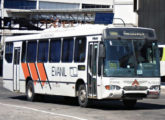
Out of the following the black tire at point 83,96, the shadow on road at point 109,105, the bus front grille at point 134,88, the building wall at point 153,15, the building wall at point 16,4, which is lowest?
the shadow on road at point 109,105

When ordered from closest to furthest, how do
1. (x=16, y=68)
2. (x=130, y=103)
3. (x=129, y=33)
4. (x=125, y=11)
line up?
(x=129, y=33) → (x=130, y=103) → (x=16, y=68) → (x=125, y=11)

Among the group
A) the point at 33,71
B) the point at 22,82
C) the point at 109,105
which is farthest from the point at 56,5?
the point at 109,105

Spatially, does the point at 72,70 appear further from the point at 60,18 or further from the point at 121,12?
the point at 60,18

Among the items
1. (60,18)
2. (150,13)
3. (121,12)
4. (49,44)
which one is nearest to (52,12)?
(60,18)

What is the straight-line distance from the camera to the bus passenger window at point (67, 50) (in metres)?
21.8

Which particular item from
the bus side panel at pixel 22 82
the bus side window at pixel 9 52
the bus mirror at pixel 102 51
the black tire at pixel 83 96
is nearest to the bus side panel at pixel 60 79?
the black tire at pixel 83 96

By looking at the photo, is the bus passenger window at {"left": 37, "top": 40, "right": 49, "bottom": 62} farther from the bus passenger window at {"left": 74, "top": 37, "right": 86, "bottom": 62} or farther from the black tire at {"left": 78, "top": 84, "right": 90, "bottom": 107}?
the black tire at {"left": 78, "top": 84, "right": 90, "bottom": 107}

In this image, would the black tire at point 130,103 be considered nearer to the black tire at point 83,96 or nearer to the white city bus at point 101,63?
the white city bus at point 101,63

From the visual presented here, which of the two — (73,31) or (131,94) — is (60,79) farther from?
(131,94)

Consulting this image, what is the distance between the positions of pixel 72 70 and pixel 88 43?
1516 mm

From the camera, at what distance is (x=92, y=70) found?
19969 mm

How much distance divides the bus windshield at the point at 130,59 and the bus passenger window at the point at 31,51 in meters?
5.95

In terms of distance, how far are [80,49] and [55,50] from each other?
2184 millimetres

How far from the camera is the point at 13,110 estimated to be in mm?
18516
